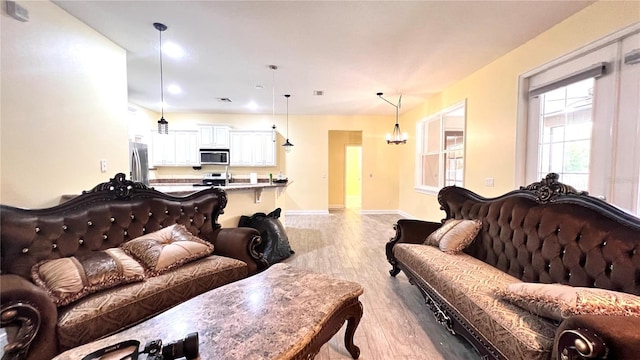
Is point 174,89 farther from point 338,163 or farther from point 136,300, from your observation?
point 338,163

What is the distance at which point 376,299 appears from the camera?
272 cm

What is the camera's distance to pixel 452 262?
2289 millimetres

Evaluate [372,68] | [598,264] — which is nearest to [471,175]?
[372,68]

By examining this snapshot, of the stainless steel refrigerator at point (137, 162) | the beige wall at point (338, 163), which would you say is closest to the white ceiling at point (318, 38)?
the stainless steel refrigerator at point (137, 162)

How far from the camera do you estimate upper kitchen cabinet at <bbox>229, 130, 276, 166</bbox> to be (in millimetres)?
7117

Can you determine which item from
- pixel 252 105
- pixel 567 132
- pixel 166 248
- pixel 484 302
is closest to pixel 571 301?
pixel 484 302

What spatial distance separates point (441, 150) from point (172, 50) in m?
4.98

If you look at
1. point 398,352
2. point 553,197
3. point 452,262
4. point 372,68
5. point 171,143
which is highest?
point 372,68

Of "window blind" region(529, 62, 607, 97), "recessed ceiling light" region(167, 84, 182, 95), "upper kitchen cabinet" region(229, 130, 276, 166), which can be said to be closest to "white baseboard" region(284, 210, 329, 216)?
"upper kitchen cabinet" region(229, 130, 276, 166)

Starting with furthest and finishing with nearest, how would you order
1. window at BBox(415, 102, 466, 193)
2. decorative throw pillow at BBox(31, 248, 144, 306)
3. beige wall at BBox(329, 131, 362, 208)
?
beige wall at BBox(329, 131, 362, 208) → window at BBox(415, 102, 466, 193) → decorative throw pillow at BBox(31, 248, 144, 306)

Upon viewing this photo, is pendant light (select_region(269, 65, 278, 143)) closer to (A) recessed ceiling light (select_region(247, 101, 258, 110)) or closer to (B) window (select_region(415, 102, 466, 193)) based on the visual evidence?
(A) recessed ceiling light (select_region(247, 101, 258, 110))

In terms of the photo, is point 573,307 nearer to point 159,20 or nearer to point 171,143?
point 159,20

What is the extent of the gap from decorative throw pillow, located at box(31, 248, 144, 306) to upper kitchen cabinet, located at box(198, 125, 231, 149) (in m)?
5.33

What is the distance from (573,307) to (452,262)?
1.03 metres
